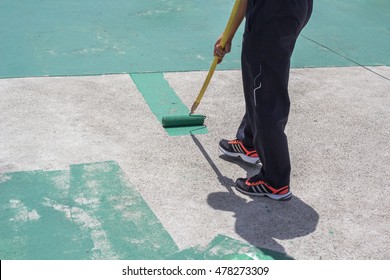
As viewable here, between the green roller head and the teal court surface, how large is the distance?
0.08 meters

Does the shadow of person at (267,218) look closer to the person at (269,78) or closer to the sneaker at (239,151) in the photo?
the person at (269,78)

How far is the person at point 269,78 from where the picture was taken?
345 centimetres

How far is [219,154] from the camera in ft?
14.0

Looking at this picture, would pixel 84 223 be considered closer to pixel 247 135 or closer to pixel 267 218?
pixel 267 218

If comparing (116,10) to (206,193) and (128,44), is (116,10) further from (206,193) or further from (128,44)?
(206,193)

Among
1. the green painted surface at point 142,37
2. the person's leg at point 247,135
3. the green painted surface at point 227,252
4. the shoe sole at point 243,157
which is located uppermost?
the person's leg at point 247,135

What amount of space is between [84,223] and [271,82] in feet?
4.39

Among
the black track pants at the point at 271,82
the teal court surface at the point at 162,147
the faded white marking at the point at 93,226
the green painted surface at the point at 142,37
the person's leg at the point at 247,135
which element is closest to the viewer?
the faded white marking at the point at 93,226

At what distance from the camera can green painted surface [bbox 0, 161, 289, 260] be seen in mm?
3186

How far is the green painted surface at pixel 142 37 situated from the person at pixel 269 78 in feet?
6.51

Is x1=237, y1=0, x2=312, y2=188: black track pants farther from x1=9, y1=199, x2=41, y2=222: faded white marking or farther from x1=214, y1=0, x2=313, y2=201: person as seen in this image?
x1=9, y1=199, x2=41, y2=222: faded white marking

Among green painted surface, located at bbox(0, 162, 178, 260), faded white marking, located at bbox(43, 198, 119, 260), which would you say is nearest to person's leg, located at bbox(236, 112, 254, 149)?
green painted surface, located at bbox(0, 162, 178, 260)

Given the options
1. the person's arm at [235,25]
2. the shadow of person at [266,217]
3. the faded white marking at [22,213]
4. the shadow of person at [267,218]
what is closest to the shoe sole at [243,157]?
the shadow of person at [266,217]

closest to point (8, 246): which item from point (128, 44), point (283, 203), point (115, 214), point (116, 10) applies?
point (115, 214)
